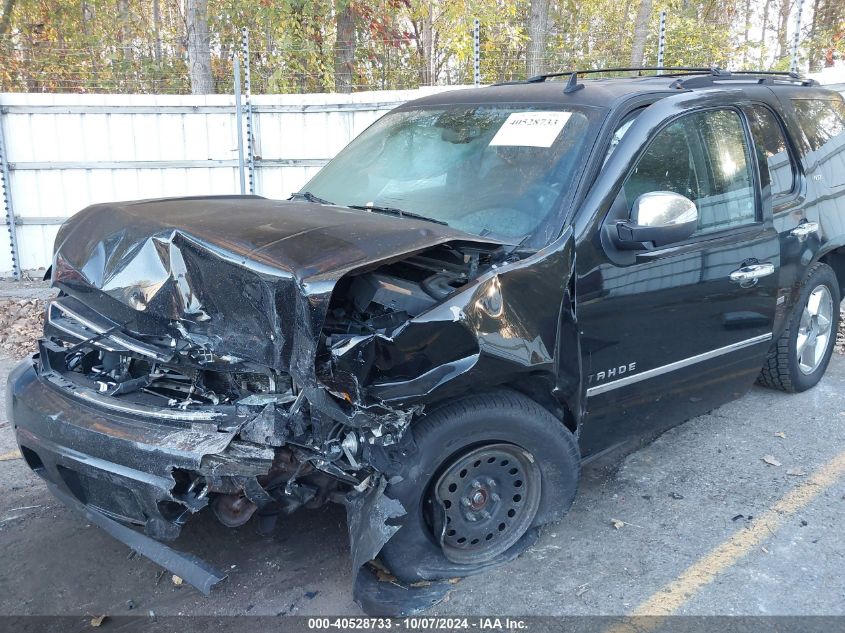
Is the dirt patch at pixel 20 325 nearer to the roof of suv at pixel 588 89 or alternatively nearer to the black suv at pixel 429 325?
the black suv at pixel 429 325

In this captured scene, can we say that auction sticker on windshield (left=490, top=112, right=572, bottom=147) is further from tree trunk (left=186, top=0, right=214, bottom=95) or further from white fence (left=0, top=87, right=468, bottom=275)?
tree trunk (left=186, top=0, right=214, bottom=95)

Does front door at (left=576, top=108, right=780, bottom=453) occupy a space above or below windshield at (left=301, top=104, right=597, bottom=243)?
below

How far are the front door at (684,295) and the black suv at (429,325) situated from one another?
0.04 ft

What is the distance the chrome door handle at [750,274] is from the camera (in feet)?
12.0

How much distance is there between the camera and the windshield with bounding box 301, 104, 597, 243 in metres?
3.18

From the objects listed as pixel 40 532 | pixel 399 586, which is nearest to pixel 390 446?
pixel 399 586

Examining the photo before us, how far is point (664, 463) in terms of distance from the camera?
4.08m

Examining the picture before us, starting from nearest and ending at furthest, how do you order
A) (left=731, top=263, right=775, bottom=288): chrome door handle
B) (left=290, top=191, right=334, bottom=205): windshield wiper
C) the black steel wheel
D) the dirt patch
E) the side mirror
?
the black steel wheel, the side mirror, (left=731, top=263, right=775, bottom=288): chrome door handle, (left=290, top=191, right=334, bottom=205): windshield wiper, the dirt patch

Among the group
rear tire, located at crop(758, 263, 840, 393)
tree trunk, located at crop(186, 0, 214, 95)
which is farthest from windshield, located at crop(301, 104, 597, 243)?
tree trunk, located at crop(186, 0, 214, 95)

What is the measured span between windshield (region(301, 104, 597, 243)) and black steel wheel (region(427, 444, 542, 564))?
35.9 inches

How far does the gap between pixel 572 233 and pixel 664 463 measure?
5.73ft

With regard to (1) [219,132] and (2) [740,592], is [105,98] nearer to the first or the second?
(1) [219,132]

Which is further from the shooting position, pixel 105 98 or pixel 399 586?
pixel 105 98

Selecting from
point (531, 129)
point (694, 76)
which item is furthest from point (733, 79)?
point (531, 129)
